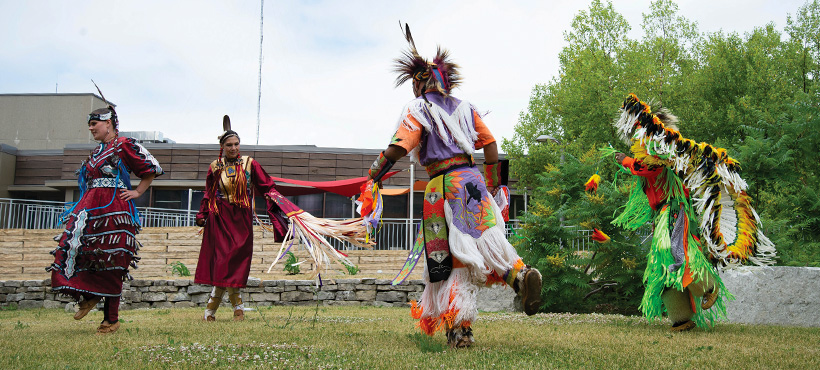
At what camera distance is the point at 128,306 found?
10.0 m

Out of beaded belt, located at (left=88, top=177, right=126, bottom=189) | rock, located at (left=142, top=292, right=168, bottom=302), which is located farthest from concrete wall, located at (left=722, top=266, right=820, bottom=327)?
rock, located at (left=142, top=292, right=168, bottom=302)

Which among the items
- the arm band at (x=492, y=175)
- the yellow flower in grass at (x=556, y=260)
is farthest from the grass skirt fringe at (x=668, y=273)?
the yellow flower in grass at (x=556, y=260)

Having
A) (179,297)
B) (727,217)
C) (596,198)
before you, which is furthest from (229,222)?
(727,217)

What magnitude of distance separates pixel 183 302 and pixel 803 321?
8625 millimetres

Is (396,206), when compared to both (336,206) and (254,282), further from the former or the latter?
(254,282)

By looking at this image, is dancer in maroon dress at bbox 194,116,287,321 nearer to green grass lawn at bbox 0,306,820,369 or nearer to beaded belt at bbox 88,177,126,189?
green grass lawn at bbox 0,306,820,369

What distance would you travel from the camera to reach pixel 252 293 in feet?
34.1

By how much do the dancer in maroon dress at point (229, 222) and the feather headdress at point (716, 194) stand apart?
3.94m

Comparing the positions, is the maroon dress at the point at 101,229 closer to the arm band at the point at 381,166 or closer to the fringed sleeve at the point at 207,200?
the fringed sleeve at the point at 207,200

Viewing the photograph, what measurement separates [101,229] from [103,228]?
18 mm

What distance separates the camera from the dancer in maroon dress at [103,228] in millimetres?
5289

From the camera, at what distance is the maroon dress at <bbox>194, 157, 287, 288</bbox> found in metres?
6.80

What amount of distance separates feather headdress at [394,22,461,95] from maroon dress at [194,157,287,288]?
2.59 metres


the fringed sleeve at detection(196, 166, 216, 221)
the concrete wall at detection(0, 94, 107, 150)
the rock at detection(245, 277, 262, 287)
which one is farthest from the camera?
the concrete wall at detection(0, 94, 107, 150)
